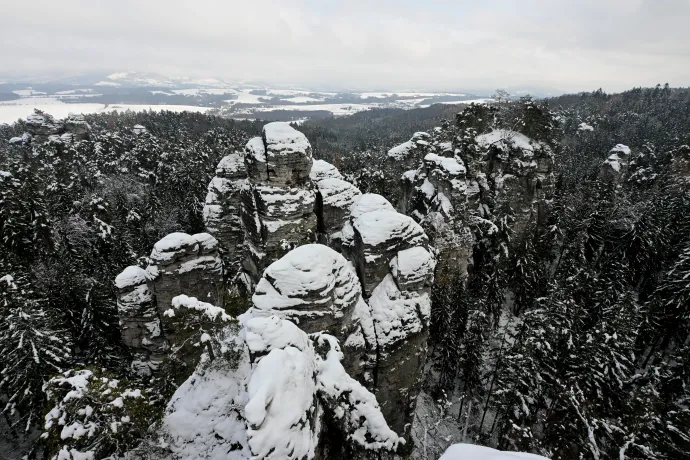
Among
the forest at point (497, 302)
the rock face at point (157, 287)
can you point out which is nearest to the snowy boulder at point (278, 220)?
the rock face at point (157, 287)

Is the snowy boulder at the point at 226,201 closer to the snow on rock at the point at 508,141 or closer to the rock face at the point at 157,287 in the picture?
the rock face at the point at 157,287

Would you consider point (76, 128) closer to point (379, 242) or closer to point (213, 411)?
point (379, 242)

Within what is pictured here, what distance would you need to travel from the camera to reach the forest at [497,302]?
23.5m

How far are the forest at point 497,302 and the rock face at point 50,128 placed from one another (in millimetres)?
8064

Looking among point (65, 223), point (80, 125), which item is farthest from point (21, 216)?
point (80, 125)

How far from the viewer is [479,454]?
272 inches

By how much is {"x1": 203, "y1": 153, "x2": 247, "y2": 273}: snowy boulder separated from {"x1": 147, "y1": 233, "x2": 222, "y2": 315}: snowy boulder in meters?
7.02

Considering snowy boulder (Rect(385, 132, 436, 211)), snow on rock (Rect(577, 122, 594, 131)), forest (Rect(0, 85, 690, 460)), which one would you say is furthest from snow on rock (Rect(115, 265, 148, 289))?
snow on rock (Rect(577, 122, 594, 131))

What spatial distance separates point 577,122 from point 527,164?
128839 mm

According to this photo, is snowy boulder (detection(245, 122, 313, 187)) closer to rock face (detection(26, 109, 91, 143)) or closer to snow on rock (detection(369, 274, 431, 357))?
snow on rock (detection(369, 274, 431, 357))

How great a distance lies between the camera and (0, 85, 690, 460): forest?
923 inches

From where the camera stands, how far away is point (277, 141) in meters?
28.4

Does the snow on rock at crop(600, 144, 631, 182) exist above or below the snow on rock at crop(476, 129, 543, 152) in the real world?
below

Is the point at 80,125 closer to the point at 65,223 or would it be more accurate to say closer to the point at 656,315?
the point at 65,223
